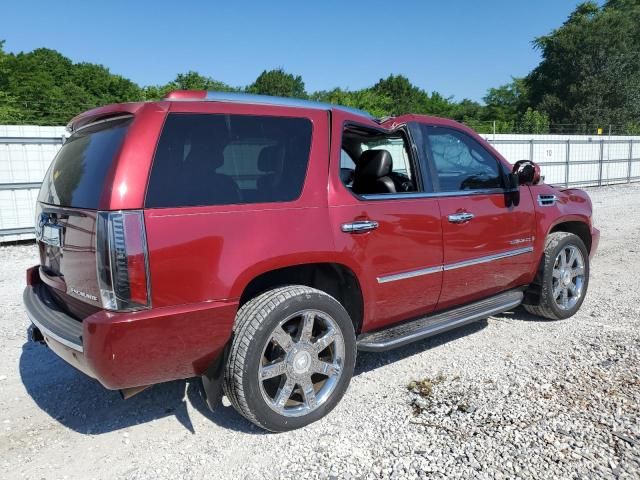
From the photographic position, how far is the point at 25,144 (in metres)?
9.04

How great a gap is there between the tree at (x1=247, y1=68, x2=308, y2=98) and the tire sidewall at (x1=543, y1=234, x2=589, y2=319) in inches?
1896

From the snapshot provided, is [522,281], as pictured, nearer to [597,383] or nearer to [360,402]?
[597,383]

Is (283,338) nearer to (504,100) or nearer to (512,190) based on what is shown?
(512,190)

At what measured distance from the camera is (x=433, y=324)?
362 cm

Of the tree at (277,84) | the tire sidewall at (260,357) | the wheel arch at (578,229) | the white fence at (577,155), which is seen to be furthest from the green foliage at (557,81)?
the tire sidewall at (260,357)

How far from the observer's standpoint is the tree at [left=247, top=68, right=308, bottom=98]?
51469 millimetres

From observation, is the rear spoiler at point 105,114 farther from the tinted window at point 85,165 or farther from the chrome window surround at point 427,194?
the chrome window surround at point 427,194

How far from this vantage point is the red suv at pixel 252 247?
2.45 meters

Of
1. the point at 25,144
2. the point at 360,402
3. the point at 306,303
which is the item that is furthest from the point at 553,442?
the point at 25,144

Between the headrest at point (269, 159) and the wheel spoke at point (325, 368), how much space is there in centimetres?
115

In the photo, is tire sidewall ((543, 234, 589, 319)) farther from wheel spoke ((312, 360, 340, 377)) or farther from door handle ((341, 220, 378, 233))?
wheel spoke ((312, 360, 340, 377))

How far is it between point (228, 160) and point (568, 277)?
356 cm

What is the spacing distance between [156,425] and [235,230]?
4.47 ft

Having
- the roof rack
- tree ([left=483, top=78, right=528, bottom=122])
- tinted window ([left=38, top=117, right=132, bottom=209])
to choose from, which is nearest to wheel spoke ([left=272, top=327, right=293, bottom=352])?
tinted window ([left=38, top=117, right=132, bottom=209])
